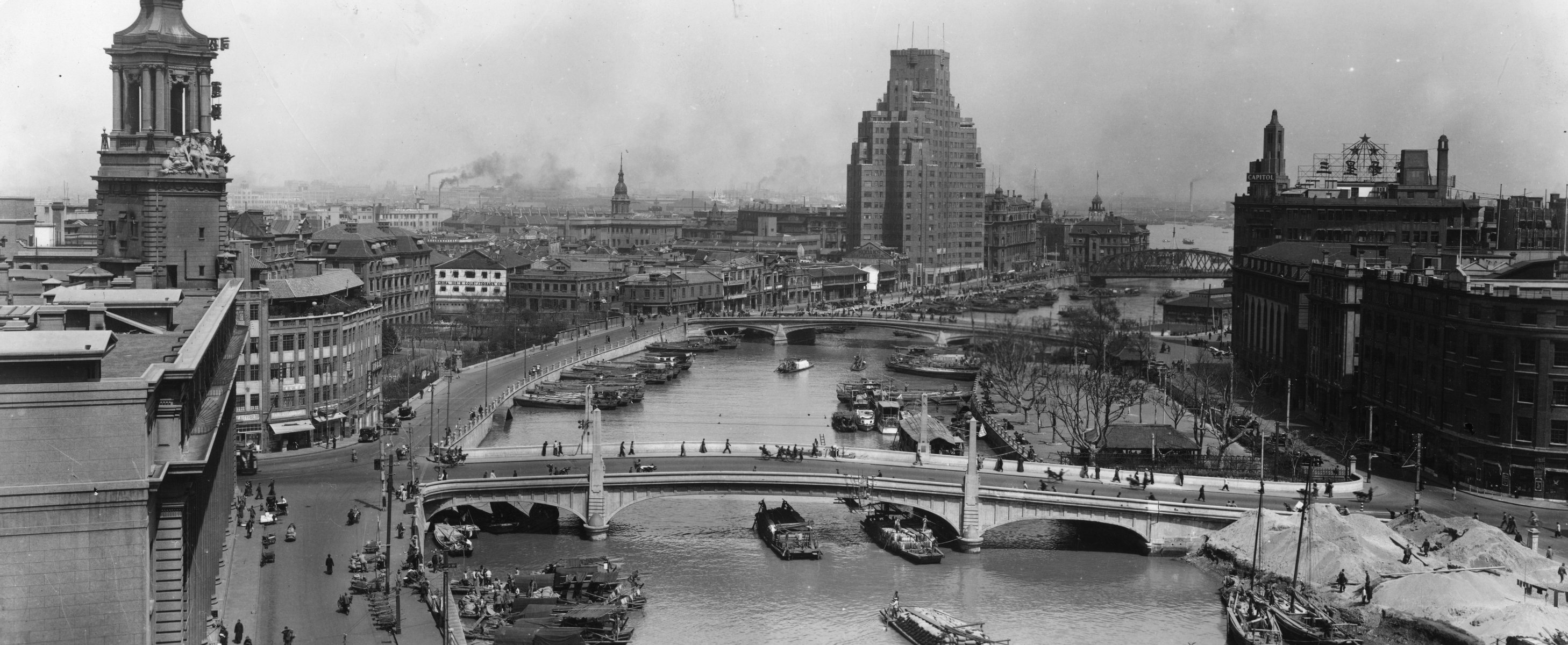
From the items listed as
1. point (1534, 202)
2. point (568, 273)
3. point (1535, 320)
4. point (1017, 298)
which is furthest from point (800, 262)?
point (1535, 320)

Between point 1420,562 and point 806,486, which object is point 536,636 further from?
point 1420,562

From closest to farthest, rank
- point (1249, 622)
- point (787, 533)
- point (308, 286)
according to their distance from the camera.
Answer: point (1249, 622) < point (787, 533) < point (308, 286)

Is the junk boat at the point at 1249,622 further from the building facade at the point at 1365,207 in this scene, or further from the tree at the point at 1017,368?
the building facade at the point at 1365,207

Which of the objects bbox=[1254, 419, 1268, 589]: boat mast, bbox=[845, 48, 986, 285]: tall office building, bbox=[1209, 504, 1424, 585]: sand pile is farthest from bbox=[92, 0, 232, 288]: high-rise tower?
bbox=[845, 48, 986, 285]: tall office building

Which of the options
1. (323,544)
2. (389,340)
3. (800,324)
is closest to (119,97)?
(323,544)

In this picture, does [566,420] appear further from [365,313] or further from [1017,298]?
[1017,298]

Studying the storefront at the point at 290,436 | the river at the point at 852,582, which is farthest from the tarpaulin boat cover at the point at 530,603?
the storefront at the point at 290,436

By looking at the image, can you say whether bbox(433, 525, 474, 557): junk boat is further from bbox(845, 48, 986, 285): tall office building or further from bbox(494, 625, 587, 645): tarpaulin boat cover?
bbox(845, 48, 986, 285): tall office building
